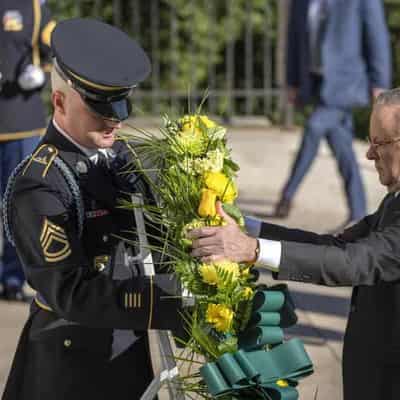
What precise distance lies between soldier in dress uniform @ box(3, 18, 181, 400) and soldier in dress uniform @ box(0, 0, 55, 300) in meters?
2.66

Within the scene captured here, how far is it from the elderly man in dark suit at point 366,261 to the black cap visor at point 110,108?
0.38m

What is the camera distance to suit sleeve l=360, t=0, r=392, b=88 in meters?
7.05

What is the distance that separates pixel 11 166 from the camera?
18.4 ft

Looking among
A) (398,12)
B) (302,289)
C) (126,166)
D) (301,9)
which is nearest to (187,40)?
(398,12)

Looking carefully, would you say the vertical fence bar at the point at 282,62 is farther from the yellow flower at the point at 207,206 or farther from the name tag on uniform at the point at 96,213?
the yellow flower at the point at 207,206

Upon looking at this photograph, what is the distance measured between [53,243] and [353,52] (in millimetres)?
4825

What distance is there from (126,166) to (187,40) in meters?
8.45

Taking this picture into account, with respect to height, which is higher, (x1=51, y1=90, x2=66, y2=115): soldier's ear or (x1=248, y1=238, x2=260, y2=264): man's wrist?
(x1=51, y1=90, x2=66, y2=115): soldier's ear

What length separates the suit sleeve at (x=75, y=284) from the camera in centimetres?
266

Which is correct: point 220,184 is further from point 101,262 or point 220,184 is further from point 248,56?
point 248,56

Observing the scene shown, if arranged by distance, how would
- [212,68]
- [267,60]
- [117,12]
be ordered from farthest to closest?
1. [212,68]
2. [267,60]
3. [117,12]

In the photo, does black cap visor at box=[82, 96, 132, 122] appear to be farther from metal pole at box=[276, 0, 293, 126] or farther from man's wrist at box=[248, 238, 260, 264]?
metal pole at box=[276, 0, 293, 126]

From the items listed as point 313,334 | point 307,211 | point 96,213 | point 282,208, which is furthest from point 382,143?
point 307,211

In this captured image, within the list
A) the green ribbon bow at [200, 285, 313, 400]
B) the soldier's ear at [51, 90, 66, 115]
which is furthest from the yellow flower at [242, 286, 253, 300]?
the soldier's ear at [51, 90, 66, 115]
